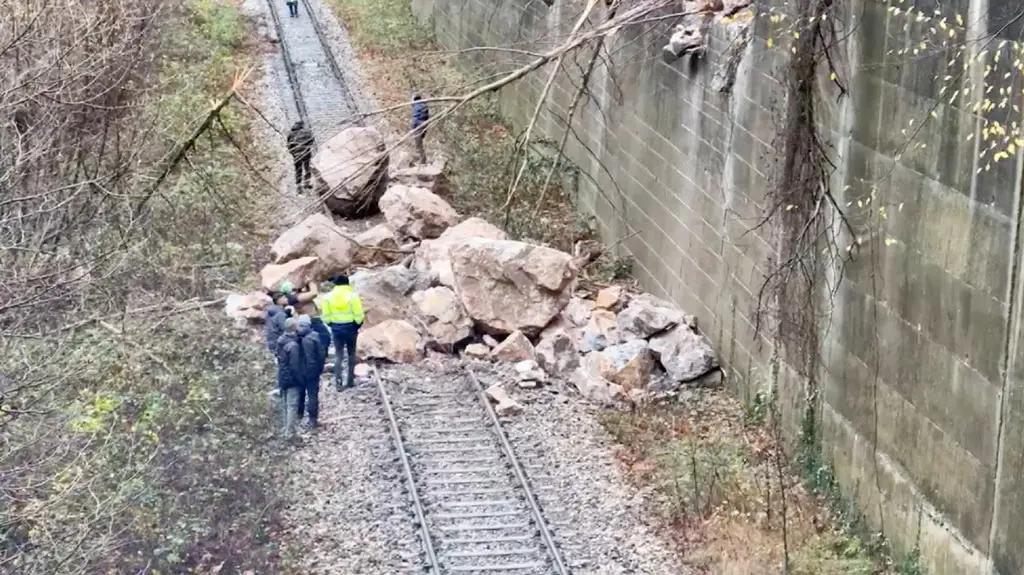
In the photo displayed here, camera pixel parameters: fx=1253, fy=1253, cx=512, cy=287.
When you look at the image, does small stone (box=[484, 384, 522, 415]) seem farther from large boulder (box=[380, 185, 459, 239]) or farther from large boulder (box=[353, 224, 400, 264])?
large boulder (box=[380, 185, 459, 239])

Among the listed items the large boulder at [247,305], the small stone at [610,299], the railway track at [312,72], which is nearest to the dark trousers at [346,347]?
the large boulder at [247,305]

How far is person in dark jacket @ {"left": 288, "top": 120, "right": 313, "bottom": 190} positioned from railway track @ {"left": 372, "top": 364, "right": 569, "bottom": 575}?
6672 millimetres

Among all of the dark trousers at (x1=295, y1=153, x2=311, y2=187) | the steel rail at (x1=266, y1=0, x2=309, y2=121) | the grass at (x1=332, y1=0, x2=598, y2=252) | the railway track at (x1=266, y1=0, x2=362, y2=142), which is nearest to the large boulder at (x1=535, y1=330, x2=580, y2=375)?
the grass at (x1=332, y1=0, x2=598, y2=252)

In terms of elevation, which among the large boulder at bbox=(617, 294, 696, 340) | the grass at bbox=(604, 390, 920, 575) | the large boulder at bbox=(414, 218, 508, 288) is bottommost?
the grass at bbox=(604, 390, 920, 575)

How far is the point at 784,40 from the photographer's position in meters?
13.0

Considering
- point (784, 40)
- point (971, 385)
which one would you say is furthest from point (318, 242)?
point (971, 385)

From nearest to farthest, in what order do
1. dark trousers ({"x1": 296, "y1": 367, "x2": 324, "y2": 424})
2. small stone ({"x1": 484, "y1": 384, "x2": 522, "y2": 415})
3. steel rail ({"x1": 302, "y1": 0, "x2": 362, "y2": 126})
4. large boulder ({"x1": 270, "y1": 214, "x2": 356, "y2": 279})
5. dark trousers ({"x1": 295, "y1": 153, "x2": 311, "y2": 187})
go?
dark trousers ({"x1": 296, "y1": 367, "x2": 324, "y2": 424}), small stone ({"x1": 484, "y1": 384, "x2": 522, "y2": 415}), large boulder ({"x1": 270, "y1": 214, "x2": 356, "y2": 279}), dark trousers ({"x1": 295, "y1": 153, "x2": 311, "y2": 187}), steel rail ({"x1": 302, "y1": 0, "x2": 362, "y2": 126})

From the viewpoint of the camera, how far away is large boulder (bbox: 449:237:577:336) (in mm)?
16297

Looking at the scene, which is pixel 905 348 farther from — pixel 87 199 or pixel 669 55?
pixel 87 199

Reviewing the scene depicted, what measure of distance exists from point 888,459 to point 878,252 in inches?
70.9

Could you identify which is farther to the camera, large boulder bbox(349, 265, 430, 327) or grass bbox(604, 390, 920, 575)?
large boulder bbox(349, 265, 430, 327)

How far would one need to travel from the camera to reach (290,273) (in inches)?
692

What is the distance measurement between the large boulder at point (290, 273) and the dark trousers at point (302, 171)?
459cm

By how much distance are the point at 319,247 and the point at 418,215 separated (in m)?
2.16
